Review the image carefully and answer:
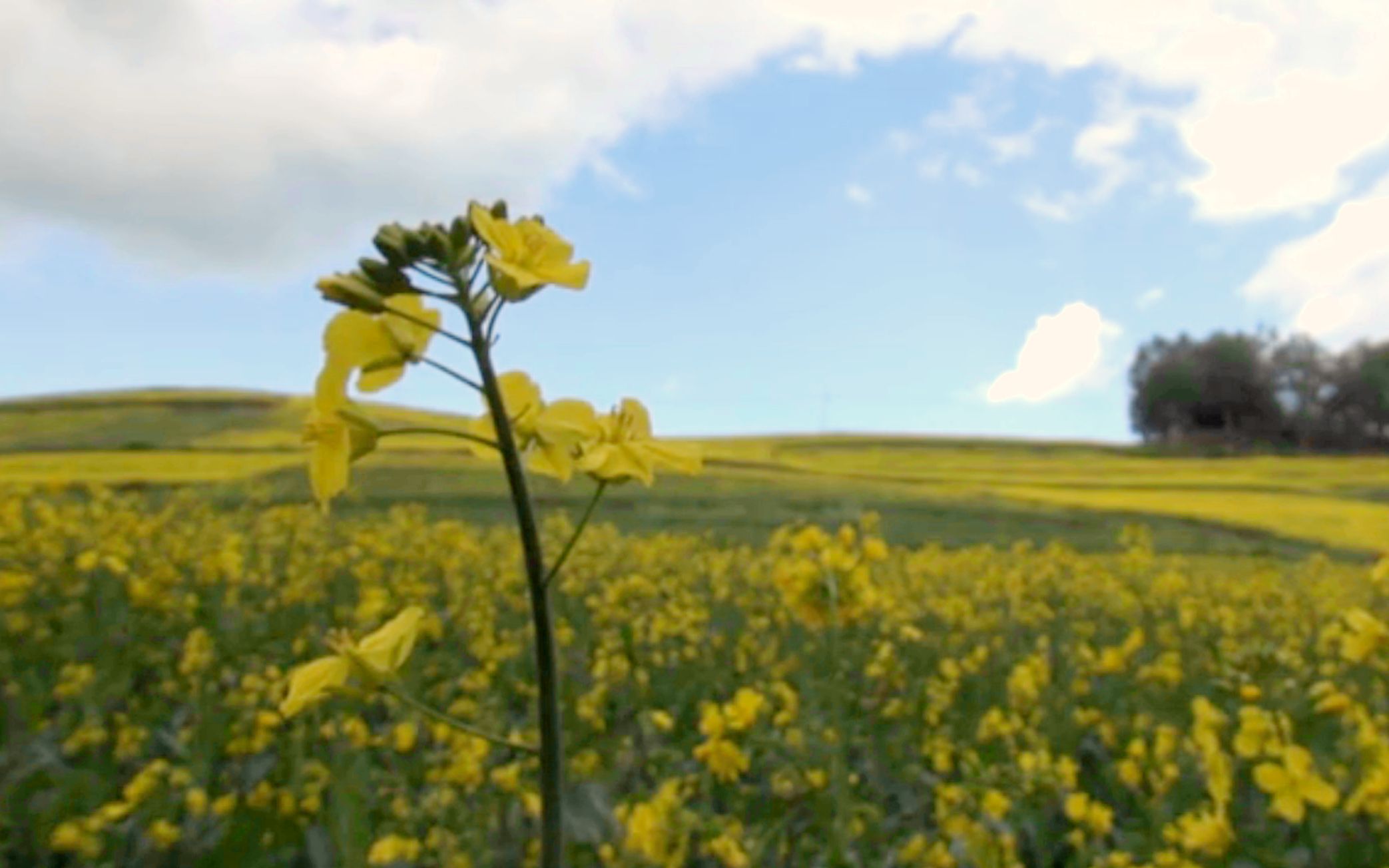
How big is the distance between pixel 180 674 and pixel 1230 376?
37250 millimetres

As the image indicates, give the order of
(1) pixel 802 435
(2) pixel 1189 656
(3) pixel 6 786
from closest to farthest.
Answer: (3) pixel 6 786 → (2) pixel 1189 656 → (1) pixel 802 435

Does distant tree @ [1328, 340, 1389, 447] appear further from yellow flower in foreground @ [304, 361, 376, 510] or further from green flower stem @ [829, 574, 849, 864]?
yellow flower in foreground @ [304, 361, 376, 510]

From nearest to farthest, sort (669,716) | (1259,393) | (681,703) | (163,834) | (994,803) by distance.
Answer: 1. (163,834)
2. (994,803)
3. (669,716)
4. (681,703)
5. (1259,393)

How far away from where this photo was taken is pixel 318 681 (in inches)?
45.3

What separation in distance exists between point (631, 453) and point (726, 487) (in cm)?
1700

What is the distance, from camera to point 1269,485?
25.1 m

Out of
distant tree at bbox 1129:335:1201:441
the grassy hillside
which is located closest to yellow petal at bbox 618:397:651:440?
the grassy hillside

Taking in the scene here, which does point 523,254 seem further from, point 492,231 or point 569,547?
point 569,547

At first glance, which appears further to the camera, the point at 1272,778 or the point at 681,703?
the point at 681,703

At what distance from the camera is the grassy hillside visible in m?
14.4

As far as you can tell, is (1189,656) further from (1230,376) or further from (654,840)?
(1230,376)

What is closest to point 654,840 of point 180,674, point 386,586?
point 180,674

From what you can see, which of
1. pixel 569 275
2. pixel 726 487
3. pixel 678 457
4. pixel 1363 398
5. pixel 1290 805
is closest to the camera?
pixel 569 275

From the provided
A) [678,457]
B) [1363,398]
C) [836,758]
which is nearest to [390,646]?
[678,457]
